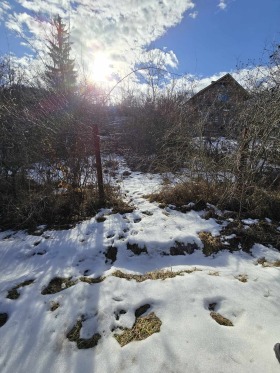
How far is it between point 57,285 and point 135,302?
1073 mm

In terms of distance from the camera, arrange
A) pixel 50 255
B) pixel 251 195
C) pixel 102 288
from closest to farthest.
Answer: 1. pixel 102 288
2. pixel 50 255
3. pixel 251 195

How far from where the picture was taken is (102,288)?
9.47ft

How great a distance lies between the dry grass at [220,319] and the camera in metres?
2.31

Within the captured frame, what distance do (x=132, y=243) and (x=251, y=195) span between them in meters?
2.54

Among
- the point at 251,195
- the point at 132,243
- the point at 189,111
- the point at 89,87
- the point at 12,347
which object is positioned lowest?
the point at 12,347

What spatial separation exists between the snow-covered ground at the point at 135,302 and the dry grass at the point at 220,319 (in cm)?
5

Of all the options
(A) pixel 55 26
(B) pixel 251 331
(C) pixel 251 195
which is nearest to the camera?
(B) pixel 251 331

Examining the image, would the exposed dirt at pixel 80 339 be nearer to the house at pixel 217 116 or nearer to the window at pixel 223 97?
the house at pixel 217 116

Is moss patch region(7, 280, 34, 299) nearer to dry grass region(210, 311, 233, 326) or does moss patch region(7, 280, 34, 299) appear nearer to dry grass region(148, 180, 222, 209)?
dry grass region(210, 311, 233, 326)

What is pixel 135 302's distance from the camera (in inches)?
105

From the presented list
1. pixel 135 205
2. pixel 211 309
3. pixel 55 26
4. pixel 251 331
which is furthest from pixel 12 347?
pixel 55 26

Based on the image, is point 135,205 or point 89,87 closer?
point 135,205

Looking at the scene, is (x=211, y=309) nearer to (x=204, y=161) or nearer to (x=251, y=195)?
(x=251, y=195)

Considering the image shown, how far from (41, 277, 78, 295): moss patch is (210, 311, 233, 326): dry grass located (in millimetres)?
1662
